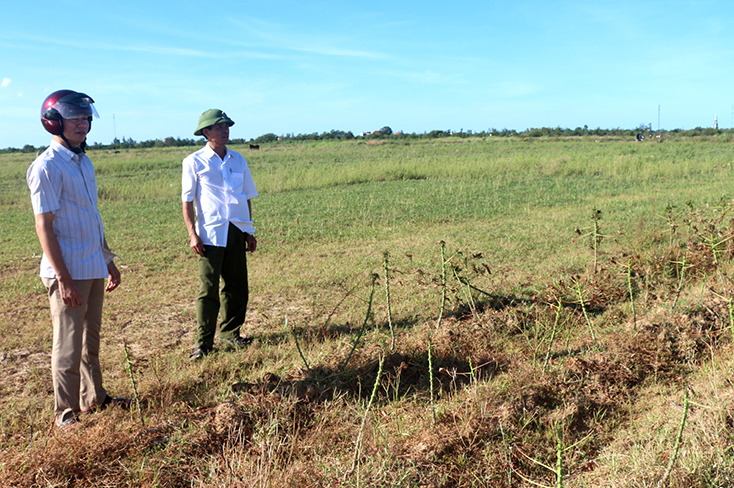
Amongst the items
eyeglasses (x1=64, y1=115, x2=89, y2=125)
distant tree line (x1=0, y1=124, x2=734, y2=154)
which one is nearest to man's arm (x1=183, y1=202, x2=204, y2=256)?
eyeglasses (x1=64, y1=115, x2=89, y2=125)

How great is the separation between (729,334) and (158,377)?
15.1ft

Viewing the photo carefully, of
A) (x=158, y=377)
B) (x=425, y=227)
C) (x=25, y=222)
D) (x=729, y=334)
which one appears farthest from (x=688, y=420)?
(x=25, y=222)

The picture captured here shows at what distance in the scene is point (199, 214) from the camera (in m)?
4.45

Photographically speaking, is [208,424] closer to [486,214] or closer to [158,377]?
[158,377]

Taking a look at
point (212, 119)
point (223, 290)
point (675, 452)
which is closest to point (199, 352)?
point (223, 290)

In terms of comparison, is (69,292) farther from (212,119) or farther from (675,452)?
(675,452)

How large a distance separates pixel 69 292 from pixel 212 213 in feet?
5.26

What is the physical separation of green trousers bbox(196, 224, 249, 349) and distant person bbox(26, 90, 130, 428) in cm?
120

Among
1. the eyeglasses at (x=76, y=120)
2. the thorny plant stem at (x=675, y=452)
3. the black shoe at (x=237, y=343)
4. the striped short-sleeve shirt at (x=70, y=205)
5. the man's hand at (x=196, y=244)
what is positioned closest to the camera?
the thorny plant stem at (x=675, y=452)

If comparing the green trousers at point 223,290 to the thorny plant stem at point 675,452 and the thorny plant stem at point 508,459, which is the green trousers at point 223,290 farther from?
the thorny plant stem at point 675,452

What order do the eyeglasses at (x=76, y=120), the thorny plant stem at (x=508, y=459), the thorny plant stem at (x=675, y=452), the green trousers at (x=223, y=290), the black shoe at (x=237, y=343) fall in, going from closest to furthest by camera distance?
the thorny plant stem at (x=675, y=452) → the thorny plant stem at (x=508, y=459) → the eyeglasses at (x=76, y=120) → the green trousers at (x=223, y=290) → the black shoe at (x=237, y=343)

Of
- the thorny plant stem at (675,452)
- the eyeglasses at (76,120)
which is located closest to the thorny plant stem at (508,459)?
the thorny plant stem at (675,452)

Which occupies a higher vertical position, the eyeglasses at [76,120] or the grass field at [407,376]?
the eyeglasses at [76,120]

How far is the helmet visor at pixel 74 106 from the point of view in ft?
9.78
